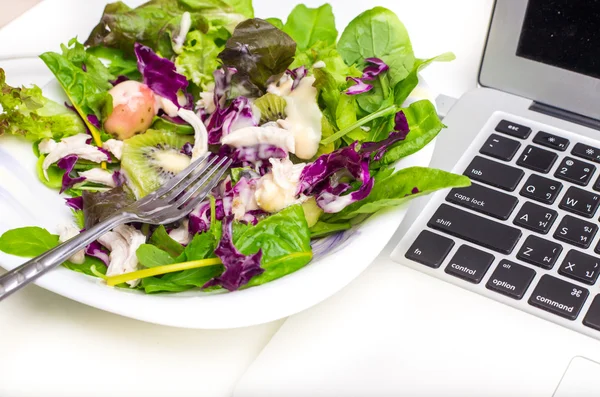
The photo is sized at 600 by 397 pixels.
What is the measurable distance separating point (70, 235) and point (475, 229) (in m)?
0.31

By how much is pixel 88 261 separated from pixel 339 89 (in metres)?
0.25

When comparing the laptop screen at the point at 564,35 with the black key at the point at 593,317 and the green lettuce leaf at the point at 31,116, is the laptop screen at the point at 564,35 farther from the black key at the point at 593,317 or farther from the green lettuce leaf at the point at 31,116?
the green lettuce leaf at the point at 31,116

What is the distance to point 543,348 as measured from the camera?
47 cm

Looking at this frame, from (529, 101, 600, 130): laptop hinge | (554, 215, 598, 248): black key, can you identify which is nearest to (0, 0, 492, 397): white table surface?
(554, 215, 598, 248): black key

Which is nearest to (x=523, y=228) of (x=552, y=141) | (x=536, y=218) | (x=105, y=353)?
(x=536, y=218)

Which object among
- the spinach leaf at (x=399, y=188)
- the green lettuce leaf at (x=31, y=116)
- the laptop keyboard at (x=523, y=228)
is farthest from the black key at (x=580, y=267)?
the green lettuce leaf at (x=31, y=116)

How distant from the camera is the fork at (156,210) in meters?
0.42

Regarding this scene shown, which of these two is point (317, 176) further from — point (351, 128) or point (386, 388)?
point (386, 388)

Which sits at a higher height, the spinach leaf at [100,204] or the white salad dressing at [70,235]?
the spinach leaf at [100,204]

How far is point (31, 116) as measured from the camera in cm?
59

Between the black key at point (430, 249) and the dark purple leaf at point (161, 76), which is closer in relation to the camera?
the black key at point (430, 249)

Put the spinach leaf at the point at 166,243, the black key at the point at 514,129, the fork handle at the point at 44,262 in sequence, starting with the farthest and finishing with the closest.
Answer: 1. the black key at the point at 514,129
2. the spinach leaf at the point at 166,243
3. the fork handle at the point at 44,262

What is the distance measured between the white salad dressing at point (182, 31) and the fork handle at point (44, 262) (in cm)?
25

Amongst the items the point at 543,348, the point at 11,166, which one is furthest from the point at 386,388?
the point at 11,166
